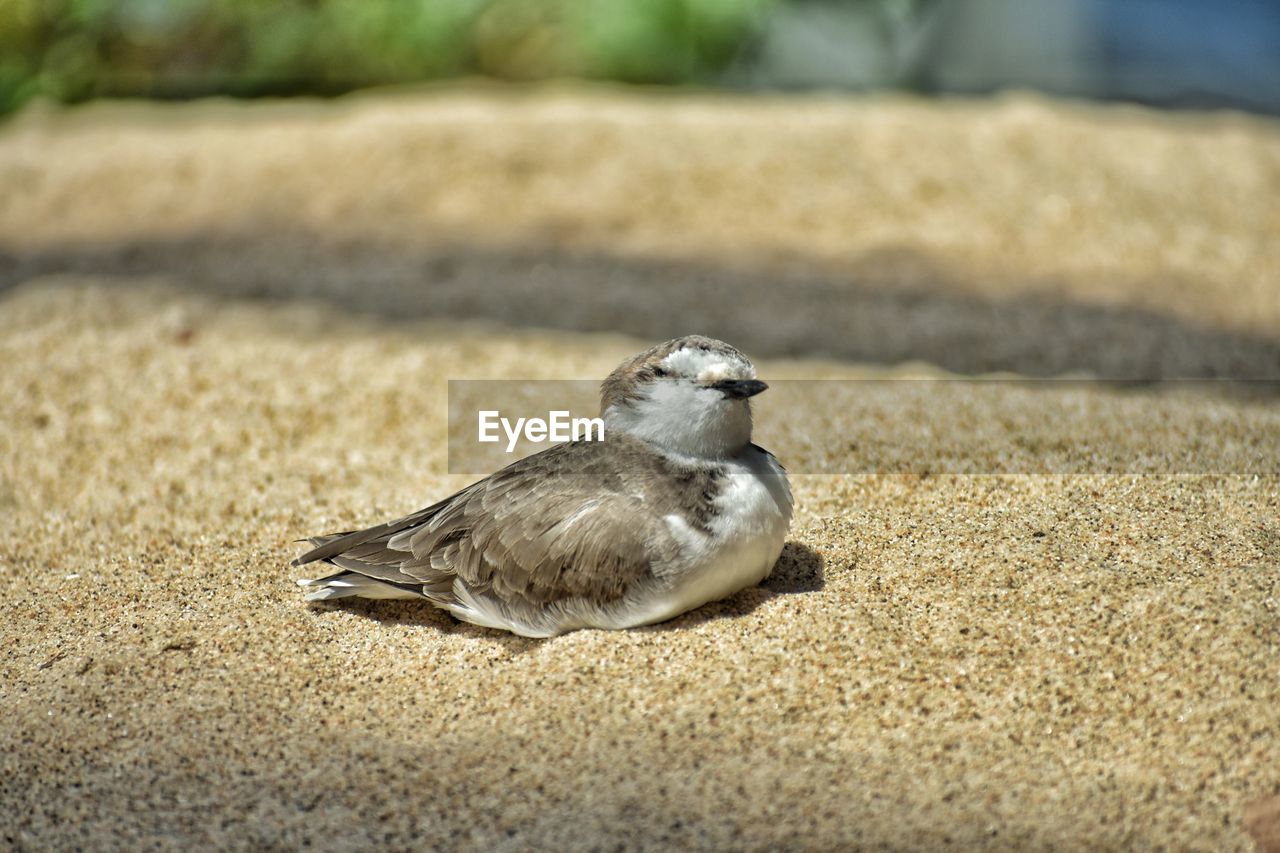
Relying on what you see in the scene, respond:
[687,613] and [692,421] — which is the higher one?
[692,421]

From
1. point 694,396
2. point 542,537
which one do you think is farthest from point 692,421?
point 542,537

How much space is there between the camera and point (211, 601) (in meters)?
3.36

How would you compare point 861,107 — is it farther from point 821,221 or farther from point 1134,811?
point 1134,811

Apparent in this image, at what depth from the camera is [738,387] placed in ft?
9.27

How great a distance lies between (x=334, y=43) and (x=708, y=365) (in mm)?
7079

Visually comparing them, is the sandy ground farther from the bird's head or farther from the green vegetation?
the green vegetation

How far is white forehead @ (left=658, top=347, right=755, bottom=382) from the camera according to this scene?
2.85 m

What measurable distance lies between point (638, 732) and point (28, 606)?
194cm

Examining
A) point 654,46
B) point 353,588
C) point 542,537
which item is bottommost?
point 353,588

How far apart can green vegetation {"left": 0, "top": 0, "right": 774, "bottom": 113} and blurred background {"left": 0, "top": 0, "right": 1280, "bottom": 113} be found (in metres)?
0.01

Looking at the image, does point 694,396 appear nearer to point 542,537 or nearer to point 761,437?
point 542,537

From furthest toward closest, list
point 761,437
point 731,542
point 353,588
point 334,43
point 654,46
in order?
point 334,43, point 654,46, point 761,437, point 353,588, point 731,542

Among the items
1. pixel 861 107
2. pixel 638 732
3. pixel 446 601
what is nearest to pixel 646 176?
pixel 861 107

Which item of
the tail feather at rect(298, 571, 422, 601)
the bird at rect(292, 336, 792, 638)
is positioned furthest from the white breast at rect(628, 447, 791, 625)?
the tail feather at rect(298, 571, 422, 601)
